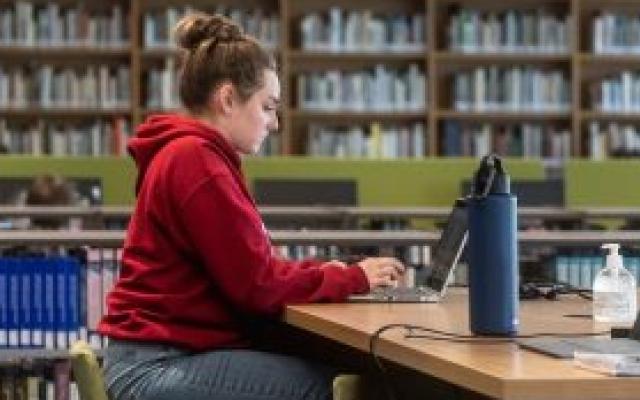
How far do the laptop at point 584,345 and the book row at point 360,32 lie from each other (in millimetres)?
7750

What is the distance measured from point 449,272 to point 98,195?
4.02 meters

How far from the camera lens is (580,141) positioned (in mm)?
9945

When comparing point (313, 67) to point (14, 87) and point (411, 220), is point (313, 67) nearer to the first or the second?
point (14, 87)

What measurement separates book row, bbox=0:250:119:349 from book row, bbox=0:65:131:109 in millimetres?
5475

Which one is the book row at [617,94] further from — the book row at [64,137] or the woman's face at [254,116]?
the woman's face at [254,116]

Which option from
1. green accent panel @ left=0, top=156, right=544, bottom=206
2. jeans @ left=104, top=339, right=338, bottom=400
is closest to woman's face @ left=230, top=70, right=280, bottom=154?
jeans @ left=104, top=339, right=338, bottom=400

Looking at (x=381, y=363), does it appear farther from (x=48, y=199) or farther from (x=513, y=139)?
(x=513, y=139)

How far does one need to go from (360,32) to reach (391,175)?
10.2ft

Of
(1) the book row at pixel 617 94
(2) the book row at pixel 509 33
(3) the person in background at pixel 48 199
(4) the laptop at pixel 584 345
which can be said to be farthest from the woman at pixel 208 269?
(1) the book row at pixel 617 94

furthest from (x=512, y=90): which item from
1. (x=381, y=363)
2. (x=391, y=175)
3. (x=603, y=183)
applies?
(x=381, y=363)

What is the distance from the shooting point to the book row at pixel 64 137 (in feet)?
31.7

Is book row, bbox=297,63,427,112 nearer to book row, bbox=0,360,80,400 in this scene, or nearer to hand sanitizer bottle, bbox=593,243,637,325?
book row, bbox=0,360,80,400

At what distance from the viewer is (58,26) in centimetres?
965

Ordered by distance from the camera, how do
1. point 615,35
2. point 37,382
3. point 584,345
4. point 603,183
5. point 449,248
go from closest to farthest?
point 584,345
point 449,248
point 37,382
point 603,183
point 615,35
